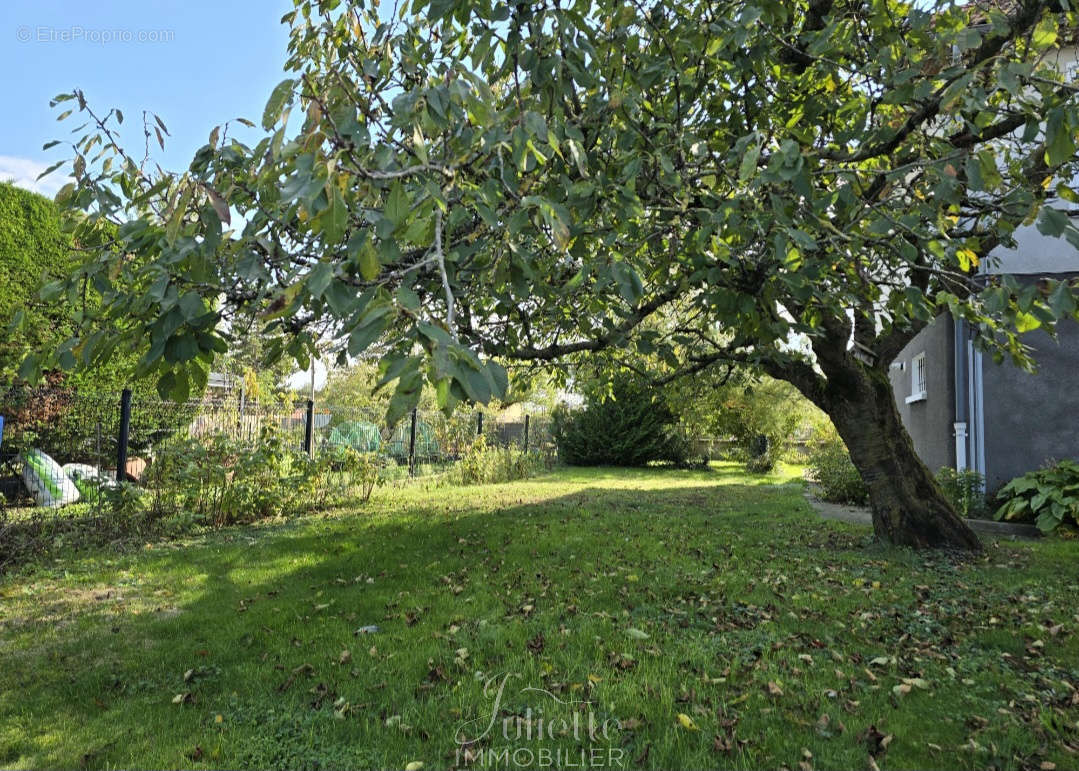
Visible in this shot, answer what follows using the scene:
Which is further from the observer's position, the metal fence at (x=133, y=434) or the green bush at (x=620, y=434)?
the green bush at (x=620, y=434)

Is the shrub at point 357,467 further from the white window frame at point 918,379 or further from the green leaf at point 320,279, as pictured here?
the white window frame at point 918,379

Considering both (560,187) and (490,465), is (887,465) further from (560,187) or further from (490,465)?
(490,465)

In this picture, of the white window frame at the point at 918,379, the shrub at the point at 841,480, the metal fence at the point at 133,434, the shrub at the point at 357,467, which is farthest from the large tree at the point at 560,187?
the white window frame at the point at 918,379

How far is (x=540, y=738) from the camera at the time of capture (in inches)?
105

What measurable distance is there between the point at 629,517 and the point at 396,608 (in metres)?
4.53

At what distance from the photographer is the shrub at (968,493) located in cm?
807

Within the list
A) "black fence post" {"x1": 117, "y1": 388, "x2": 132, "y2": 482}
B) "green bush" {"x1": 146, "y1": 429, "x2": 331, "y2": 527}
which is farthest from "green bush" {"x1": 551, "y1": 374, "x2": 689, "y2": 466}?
"black fence post" {"x1": 117, "y1": 388, "x2": 132, "y2": 482}

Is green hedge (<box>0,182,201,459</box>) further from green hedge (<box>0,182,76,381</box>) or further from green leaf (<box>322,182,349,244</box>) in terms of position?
green leaf (<box>322,182,349,244</box>)

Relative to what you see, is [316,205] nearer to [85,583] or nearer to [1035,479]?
[85,583]

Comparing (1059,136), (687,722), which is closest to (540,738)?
(687,722)

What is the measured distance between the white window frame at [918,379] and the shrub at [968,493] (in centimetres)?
278

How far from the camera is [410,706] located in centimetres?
295

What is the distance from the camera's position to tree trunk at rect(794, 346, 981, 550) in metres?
6.09

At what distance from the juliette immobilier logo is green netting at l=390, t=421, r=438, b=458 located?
31.1ft
